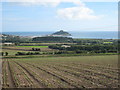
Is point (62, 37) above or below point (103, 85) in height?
above

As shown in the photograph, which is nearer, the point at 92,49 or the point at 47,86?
the point at 47,86

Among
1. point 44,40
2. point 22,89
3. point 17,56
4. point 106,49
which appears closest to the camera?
point 22,89

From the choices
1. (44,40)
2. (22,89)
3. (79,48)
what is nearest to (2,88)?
(22,89)

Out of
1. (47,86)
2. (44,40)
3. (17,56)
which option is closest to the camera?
(47,86)

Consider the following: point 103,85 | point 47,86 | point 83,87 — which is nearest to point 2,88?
point 47,86

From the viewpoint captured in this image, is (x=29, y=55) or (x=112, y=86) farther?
(x=29, y=55)

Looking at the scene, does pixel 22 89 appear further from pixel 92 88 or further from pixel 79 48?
pixel 79 48

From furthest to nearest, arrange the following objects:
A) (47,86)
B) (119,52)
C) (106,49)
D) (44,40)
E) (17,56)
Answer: (44,40) < (106,49) < (119,52) < (17,56) < (47,86)

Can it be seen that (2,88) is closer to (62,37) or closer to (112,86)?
(112,86)

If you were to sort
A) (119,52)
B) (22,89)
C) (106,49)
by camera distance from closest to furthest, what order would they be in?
(22,89), (119,52), (106,49)
